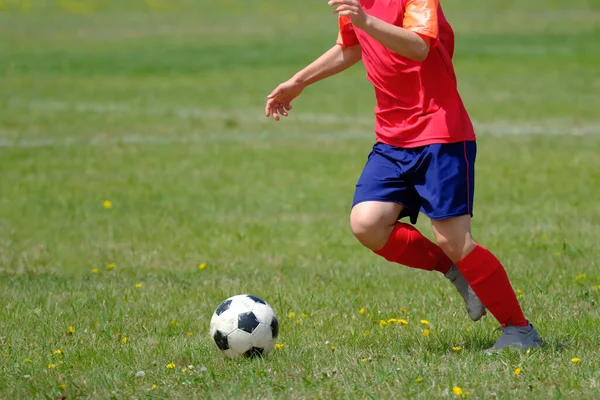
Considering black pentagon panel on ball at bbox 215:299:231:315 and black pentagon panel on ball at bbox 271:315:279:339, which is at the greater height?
black pentagon panel on ball at bbox 215:299:231:315

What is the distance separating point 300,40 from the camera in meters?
32.0

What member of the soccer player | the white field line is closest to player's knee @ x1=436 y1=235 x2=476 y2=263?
the soccer player

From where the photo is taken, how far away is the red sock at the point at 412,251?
5371 millimetres

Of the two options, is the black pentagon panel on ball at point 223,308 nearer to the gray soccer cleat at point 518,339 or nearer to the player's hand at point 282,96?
the player's hand at point 282,96

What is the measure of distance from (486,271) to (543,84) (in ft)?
49.1

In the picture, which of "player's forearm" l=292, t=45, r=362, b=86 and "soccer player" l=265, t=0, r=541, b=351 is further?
"player's forearm" l=292, t=45, r=362, b=86

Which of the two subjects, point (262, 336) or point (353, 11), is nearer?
point (353, 11)

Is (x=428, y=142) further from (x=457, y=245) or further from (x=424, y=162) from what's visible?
(x=457, y=245)

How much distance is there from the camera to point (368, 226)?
524cm

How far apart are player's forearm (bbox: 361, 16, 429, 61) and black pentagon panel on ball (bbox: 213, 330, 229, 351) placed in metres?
1.59

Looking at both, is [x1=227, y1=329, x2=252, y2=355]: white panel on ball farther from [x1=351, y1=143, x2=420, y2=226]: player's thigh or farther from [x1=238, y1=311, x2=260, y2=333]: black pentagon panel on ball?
[x1=351, y1=143, x2=420, y2=226]: player's thigh

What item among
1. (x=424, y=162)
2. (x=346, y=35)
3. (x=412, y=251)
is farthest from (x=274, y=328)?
(x=346, y=35)

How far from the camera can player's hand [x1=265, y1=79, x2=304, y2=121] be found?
5809 mm

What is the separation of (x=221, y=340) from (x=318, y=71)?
1.55 metres
